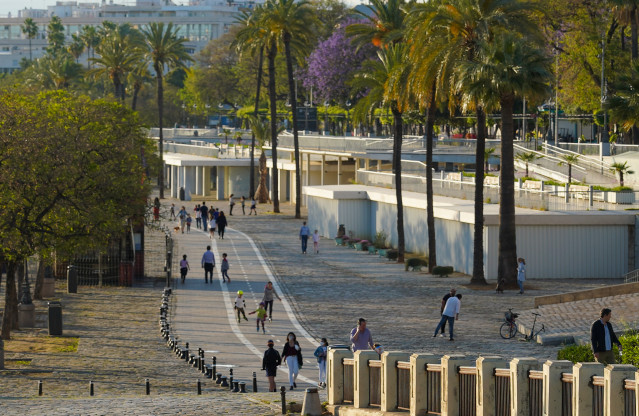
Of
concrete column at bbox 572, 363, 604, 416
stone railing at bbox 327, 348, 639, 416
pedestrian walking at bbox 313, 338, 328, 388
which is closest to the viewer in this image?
stone railing at bbox 327, 348, 639, 416

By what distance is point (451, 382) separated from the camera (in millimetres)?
17766

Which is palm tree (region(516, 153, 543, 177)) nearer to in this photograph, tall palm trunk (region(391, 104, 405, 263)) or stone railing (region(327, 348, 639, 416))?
tall palm trunk (region(391, 104, 405, 263))

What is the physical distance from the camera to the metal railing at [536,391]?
54.5 feet

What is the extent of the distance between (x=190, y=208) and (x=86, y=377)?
53.9m

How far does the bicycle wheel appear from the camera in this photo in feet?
101

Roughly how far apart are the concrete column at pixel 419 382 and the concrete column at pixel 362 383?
4.15 ft

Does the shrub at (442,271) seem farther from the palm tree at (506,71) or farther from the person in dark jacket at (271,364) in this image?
the person in dark jacket at (271,364)

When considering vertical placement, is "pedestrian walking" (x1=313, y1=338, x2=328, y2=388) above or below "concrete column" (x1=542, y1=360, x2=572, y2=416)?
below

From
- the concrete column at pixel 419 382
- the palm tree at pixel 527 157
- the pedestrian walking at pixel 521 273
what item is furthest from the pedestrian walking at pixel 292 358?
the palm tree at pixel 527 157

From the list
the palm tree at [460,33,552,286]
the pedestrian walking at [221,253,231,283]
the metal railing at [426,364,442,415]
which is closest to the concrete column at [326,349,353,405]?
the metal railing at [426,364,442,415]

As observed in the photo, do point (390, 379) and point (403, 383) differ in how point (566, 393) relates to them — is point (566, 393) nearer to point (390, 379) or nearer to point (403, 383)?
point (403, 383)

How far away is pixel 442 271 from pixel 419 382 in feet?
84.9

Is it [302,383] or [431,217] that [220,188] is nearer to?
[431,217]

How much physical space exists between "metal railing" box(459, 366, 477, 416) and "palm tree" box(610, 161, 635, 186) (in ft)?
119
